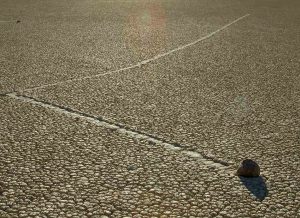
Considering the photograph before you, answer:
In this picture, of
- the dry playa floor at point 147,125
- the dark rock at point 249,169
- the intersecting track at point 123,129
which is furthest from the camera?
the intersecting track at point 123,129

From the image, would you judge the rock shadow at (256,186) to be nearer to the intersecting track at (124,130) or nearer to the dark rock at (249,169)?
the dark rock at (249,169)

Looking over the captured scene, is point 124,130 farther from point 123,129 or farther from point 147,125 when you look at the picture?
point 147,125

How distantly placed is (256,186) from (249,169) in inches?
6.7

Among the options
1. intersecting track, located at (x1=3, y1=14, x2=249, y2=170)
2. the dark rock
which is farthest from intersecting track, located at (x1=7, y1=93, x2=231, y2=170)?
the dark rock

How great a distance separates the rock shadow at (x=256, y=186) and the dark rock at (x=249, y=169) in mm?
30

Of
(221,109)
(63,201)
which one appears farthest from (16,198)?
(221,109)

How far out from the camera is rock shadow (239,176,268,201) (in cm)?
357

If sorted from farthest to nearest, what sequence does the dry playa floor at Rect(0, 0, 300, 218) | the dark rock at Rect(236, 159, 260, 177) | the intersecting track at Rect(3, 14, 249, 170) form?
1. the intersecting track at Rect(3, 14, 249, 170)
2. the dark rock at Rect(236, 159, 260, 177)
3. the dry playa floor at Rect(0, 0, 300, 218)

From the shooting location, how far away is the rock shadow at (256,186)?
357 cm

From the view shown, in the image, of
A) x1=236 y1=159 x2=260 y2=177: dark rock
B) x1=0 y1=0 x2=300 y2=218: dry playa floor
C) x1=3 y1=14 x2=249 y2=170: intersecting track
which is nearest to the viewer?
x1=0 y1=0 x2=300 y2=218: dry playa floor

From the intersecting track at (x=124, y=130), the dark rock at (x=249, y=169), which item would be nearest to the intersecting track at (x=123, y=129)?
the intersecting track at (x=124, y=130)

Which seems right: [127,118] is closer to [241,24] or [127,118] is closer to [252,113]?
[252,113]

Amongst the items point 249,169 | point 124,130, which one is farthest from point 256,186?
point 124,130

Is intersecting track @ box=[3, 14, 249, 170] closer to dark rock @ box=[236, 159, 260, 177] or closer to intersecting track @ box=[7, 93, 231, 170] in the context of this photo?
intersecting track @ box=[7, 93, 231, 170]
